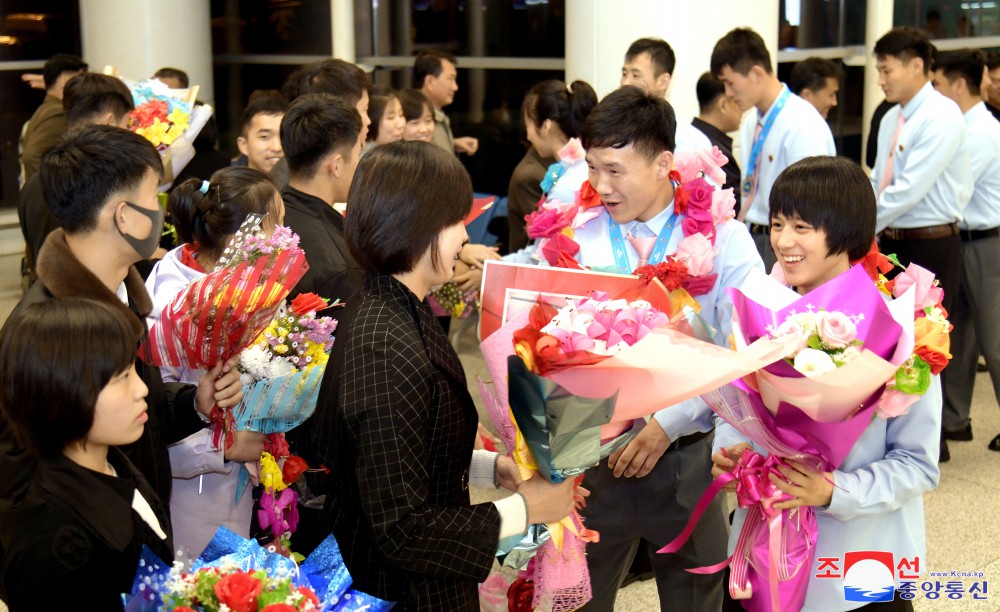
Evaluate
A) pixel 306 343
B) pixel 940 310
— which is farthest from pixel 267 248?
pixel 940 310

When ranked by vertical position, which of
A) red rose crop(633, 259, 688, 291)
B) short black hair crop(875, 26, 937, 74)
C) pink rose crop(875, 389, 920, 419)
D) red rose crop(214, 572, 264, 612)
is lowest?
red rose crop(214, 572, 264, 612)

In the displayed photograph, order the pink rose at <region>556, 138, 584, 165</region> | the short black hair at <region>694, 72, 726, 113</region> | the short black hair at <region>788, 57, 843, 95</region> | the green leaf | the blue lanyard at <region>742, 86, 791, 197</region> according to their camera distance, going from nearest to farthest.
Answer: the green leaf < the pink rose at <region>556, 138, 584, 165</region> < the blue lanyard at <region>742, 86, 791, 197</region> < the short black hair at <region>694, 72, 726, 113</region> < the short black hair at <region>788, 57, 843, 95</region>

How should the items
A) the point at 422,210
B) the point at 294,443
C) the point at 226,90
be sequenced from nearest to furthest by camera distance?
1. the point at 422,210
2. the point at 294,443
3. the point at 226,90

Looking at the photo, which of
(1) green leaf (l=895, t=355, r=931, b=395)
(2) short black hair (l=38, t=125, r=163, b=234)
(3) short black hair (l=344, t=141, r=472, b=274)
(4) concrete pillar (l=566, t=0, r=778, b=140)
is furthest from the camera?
(4) concrete pillar (l=566, t=0, r=778, b=140)

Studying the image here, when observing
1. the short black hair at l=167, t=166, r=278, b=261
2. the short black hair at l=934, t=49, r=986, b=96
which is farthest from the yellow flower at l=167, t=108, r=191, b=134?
the short black hair at l=934, t=49, r=986, b=96

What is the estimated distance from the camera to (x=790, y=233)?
222 cm

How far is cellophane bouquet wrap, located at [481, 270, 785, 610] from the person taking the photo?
175 cm

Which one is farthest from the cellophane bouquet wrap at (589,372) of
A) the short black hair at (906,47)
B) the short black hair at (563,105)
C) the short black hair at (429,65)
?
the short black hair at (429,65)

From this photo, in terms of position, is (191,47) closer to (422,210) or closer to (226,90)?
(226,90)

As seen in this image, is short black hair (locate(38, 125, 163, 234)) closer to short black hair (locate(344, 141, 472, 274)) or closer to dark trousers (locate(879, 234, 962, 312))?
short black hair (locate(344, 141, 472, 274))

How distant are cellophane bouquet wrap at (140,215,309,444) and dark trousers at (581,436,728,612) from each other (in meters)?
0.91

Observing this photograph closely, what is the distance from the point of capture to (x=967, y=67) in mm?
5129

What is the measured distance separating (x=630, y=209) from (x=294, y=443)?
3.26 feet

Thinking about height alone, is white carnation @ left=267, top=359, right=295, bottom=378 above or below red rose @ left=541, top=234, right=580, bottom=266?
below
